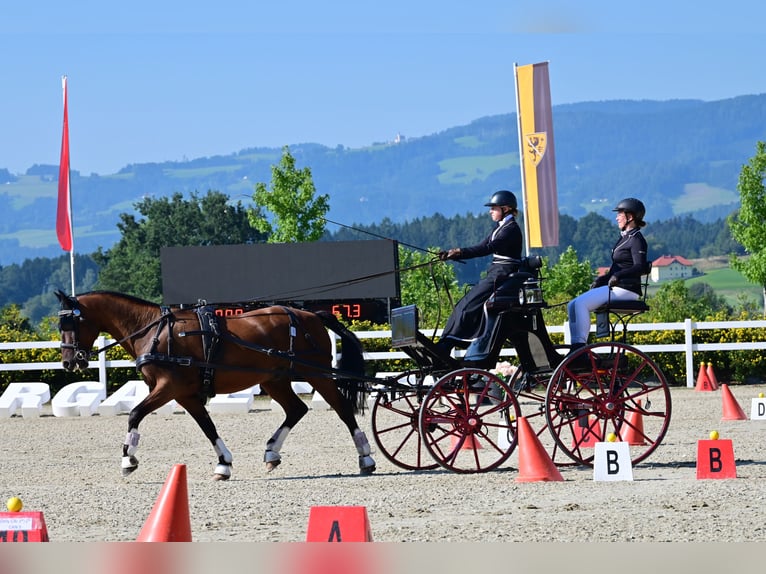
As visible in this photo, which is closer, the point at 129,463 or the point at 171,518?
the point at 171,518

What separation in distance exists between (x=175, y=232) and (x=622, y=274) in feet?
303

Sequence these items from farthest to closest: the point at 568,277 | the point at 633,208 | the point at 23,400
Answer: the point at 568,277 < the point at 23,400 < the point at 633,208

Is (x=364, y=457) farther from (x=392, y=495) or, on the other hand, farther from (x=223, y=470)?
(x=392, y=495)

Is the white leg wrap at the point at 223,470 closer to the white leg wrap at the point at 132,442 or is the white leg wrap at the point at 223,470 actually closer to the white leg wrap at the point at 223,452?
the white leg wrap at the point at 223,452

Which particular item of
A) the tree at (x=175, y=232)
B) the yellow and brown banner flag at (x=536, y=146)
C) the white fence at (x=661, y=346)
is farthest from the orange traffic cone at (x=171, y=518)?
the tree at (x=175, y=232)

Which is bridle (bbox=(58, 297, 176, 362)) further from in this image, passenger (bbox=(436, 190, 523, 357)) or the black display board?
the black display board

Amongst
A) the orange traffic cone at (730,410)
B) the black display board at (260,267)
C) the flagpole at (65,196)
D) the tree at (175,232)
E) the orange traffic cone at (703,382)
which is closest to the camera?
the orange traffic cone at (730,410)

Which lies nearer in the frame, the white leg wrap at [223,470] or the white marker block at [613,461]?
the white marker block at [613,461]

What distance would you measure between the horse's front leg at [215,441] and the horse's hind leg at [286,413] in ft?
1.46

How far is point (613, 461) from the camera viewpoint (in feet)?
33.2

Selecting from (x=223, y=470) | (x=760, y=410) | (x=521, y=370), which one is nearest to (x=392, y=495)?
(x=223, y=470)

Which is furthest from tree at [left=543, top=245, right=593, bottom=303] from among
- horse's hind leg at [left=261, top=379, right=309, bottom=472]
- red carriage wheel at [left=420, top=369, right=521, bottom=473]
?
red carriage wheel at [left=420, top=369, right=521, bottom=473]

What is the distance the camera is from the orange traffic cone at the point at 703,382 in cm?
2161

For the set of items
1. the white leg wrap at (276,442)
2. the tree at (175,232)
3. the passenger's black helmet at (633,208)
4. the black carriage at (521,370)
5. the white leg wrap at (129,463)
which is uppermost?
the tree at (175,232)
